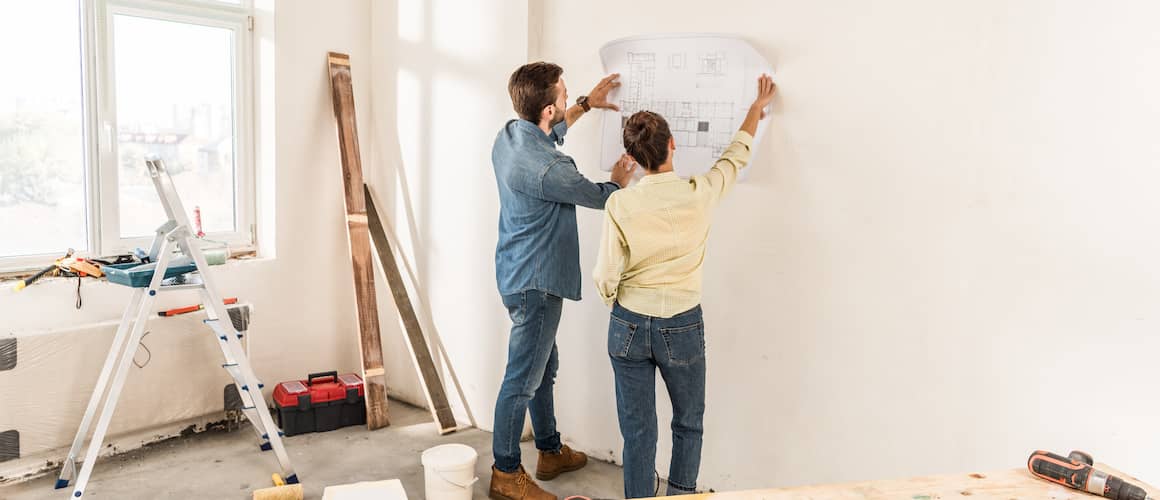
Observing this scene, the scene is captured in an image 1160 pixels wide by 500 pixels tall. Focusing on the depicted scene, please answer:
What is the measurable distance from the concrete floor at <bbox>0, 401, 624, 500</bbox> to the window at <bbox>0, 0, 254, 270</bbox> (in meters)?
0.91

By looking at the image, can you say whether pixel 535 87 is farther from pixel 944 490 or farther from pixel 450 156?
pixel 944 490

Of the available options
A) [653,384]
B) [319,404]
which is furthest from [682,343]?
[319,404]

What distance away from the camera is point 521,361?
117 inches

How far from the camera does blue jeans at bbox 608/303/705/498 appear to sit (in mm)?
2508

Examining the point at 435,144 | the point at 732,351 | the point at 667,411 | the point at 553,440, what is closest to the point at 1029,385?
the point at 732,351

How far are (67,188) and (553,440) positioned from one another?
2.28m

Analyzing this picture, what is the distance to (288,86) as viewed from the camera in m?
3.91

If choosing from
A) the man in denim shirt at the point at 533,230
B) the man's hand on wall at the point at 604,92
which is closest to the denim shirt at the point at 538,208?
the man in denim shirt at the point at 533,230

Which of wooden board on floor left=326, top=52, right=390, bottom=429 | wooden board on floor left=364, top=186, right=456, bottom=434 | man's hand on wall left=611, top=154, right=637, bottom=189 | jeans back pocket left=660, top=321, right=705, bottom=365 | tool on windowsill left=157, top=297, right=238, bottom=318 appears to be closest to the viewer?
jeans back pocket left=660, top=321, right=705, bottom=365

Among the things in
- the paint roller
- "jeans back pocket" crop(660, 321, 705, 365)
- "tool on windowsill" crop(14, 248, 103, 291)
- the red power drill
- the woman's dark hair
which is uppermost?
the woman's dark hair

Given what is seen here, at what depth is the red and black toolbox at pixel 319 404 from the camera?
3719mm

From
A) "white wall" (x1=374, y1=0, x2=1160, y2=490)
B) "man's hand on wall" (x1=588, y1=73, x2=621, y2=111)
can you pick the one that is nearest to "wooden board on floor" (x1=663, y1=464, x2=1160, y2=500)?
"white wall" (x1=374, y1=0, x2=1160, y2=490)

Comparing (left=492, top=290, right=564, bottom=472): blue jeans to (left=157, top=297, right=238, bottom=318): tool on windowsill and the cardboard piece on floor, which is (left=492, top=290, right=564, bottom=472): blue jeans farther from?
(left=157, top=297, right=238, bottom=318): tool on windowsill

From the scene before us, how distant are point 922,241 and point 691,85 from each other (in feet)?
3.15
